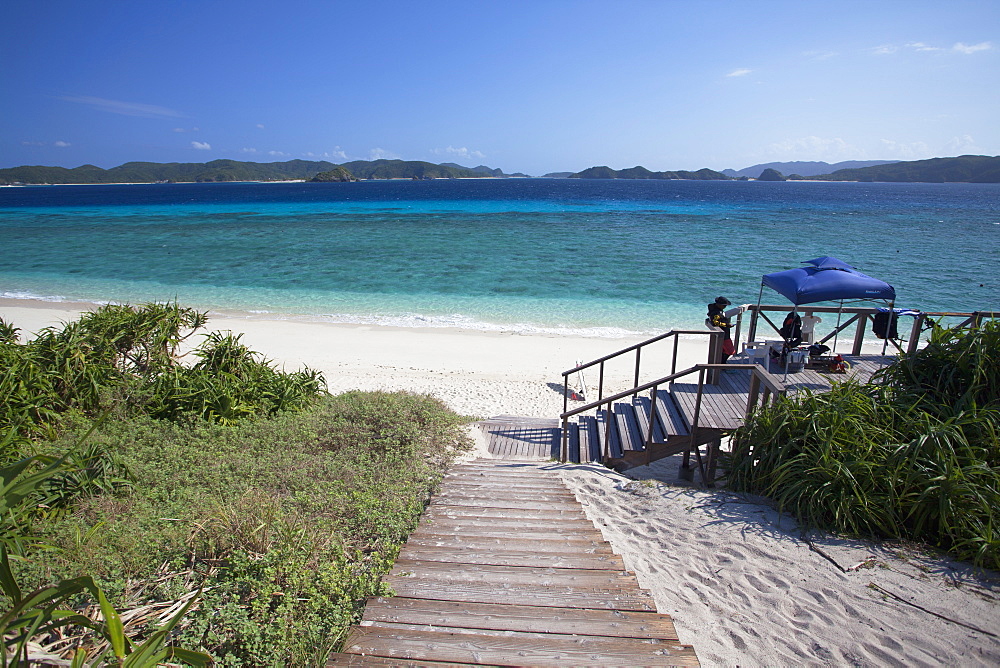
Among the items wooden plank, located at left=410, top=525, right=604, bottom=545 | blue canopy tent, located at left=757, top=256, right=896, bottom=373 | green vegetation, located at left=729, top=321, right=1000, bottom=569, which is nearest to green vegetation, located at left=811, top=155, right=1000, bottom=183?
blue canopy tent, located at left=757, top=256, right=896, bottom=373

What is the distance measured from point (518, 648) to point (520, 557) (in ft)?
3.73

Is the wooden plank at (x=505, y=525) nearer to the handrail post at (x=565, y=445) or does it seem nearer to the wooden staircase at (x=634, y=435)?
the wooden staircase at (x=634, y=435)

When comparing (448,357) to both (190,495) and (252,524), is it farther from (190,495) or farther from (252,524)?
(252,524)

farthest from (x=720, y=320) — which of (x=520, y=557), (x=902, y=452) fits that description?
(x=520, y=557)

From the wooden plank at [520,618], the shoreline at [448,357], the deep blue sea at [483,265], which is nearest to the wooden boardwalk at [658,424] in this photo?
the shoreline at [448,357]

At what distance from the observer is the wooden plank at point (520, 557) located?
3918mm

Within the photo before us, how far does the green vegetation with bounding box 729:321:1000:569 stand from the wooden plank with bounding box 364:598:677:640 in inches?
105

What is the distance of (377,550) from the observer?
14.0 feet

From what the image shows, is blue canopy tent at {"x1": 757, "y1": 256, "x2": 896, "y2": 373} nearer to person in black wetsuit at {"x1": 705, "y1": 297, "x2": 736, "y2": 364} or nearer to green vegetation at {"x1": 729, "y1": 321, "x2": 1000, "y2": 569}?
person in black wetsuit at {"x1": 705, "y1": 297, "x2": 736, "y2": 364}

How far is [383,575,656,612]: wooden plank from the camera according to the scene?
11.1 feet

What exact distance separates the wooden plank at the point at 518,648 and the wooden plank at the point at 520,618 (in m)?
0.07

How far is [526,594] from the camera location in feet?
11.4

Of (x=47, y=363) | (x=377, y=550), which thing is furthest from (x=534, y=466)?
(x=47, y=363)

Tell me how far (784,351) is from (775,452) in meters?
3.57
